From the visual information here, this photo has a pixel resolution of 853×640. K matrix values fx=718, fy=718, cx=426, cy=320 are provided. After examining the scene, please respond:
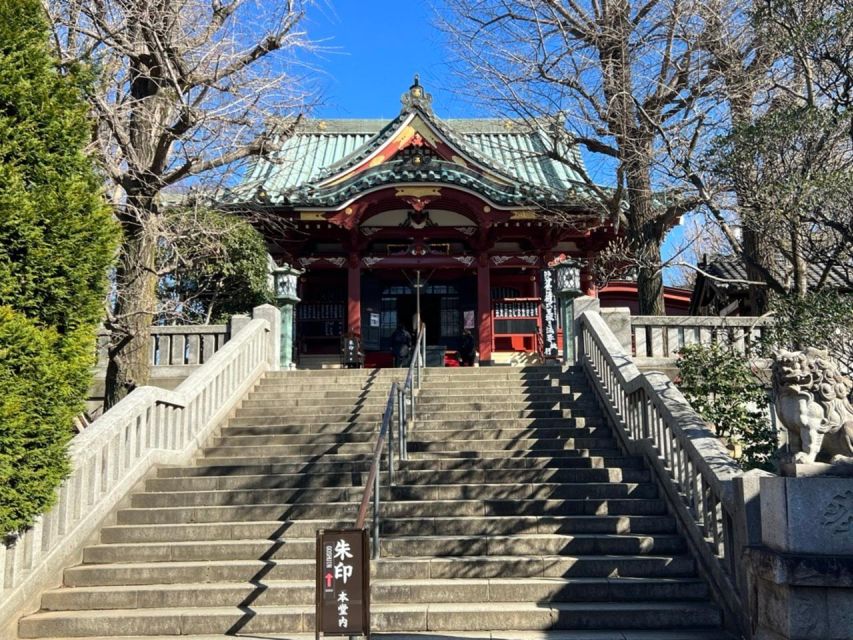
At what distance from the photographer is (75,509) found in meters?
6.61

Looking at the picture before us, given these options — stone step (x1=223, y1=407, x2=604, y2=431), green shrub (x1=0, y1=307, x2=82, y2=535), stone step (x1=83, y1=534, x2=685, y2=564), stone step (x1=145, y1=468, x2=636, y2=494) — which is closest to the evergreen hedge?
green shrub (x1=0, y1=307, x2=82, y2=535)

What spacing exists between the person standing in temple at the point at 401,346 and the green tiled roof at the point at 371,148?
4.02 metres

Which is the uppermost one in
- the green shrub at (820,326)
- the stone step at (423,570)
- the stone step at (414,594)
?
the green shrub at (820,326)

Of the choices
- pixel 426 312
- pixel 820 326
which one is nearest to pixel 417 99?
pixel 426 312

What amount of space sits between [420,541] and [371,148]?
12244 mm

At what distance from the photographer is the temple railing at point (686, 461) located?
568cm

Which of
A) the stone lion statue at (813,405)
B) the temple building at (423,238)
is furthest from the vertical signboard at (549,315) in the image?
the stone lion statue at (813,405)

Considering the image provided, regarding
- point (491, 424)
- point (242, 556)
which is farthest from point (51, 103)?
point (491, 424)

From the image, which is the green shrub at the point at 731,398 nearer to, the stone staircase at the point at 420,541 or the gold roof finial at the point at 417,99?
the stone staircase at the point at 420,541

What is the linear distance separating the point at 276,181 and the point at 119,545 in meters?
14.6

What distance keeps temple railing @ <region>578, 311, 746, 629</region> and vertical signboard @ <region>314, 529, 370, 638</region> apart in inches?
111

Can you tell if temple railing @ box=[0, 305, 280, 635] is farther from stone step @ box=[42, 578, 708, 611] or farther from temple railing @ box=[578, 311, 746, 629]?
temple railing @ box=[578, 311, 746, 629]

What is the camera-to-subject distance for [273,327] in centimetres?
1255

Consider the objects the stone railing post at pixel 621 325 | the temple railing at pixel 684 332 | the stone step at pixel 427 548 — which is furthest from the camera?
the stone railing post at pixel 621 325
